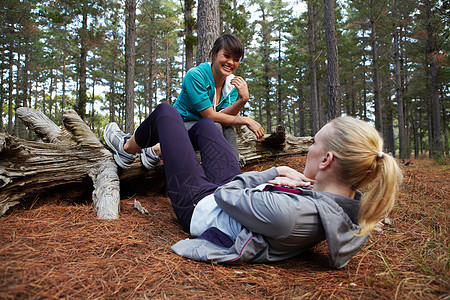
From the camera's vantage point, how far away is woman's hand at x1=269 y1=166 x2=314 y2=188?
1531 millimetres

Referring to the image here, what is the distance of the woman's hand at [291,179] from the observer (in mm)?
1531

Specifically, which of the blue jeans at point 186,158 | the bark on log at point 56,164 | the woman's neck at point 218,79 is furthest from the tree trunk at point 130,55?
the blue jeans at point 186,158

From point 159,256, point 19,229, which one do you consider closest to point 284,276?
point 159,256

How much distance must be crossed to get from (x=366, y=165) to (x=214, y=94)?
1.94 metres

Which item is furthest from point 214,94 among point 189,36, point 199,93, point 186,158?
point 189,36

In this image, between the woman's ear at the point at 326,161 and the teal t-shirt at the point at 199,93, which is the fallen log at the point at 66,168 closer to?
the teal t-shirt at the point at 199,93

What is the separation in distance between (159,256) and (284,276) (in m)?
0.71

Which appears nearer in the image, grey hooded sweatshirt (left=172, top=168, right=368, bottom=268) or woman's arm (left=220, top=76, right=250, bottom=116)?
grey hooded sweatshirt (left=172, top=168, right=368, bottom=268)

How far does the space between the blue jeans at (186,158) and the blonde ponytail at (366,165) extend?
2.83 feet

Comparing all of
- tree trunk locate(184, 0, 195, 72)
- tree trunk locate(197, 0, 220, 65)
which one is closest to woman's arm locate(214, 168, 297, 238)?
tree trunk locate(197, 0, 220, 65)

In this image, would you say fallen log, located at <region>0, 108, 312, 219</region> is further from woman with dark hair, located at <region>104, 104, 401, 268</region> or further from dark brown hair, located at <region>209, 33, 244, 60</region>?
dark brown hair, located at <region>209, 33, 244, 60</region>

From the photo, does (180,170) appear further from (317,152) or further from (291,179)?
(317,152)

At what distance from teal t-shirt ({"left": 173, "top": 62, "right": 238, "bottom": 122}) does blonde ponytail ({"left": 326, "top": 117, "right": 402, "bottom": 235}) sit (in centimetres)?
153

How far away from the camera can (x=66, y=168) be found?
99.9 inches
